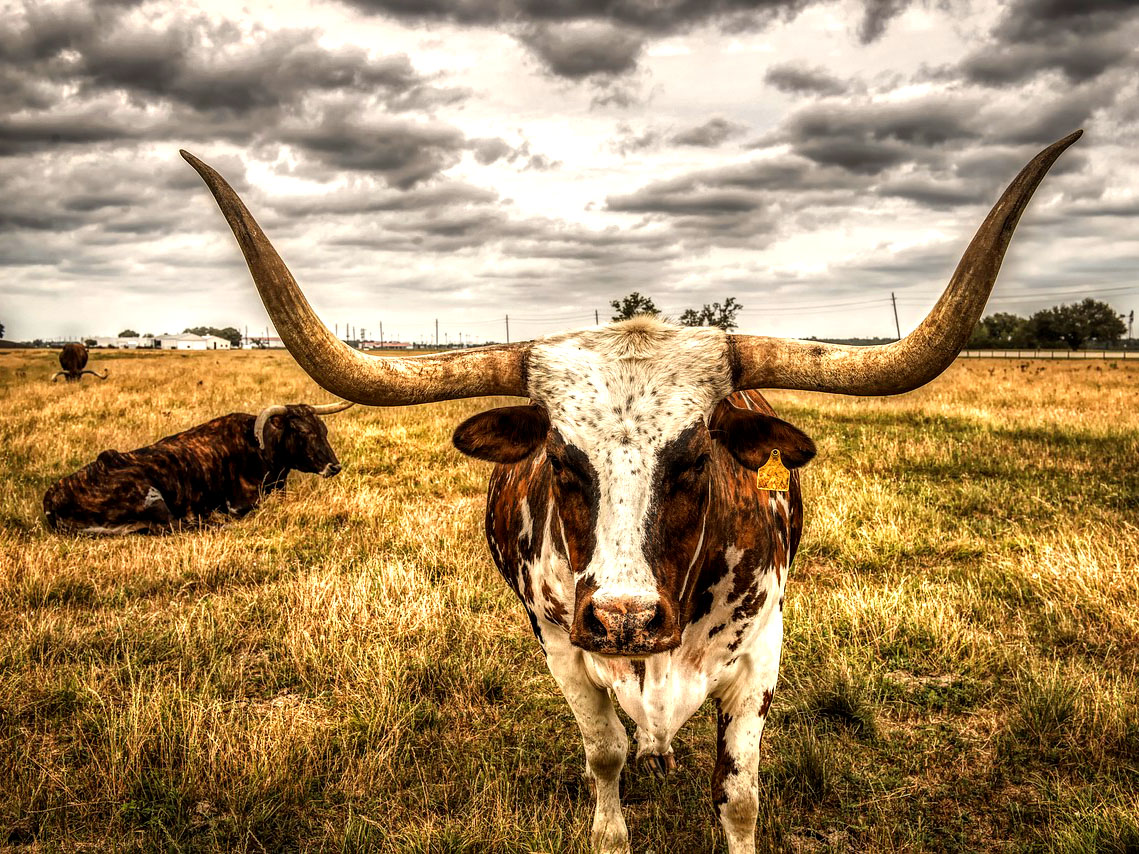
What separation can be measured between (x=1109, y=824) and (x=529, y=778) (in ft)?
8.48

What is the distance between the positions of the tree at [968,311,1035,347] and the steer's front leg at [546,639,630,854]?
101m

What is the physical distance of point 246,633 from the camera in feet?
16.5

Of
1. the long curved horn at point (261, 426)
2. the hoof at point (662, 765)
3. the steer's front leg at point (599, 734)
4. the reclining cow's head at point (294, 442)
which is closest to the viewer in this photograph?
the steer's front leg at point (599, 734)

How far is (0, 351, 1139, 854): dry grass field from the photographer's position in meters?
3.21

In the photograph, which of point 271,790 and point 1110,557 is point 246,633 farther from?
point 1110,557

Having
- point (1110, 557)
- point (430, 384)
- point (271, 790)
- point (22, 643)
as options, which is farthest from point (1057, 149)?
point (22, 643)

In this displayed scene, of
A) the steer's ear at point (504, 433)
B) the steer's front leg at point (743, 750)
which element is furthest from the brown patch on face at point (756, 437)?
the steer's front leg at point (743, 750)

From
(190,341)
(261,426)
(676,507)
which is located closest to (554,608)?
(676,507)

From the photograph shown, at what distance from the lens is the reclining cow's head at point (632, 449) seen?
2.17 metres

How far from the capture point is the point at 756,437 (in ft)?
9.05

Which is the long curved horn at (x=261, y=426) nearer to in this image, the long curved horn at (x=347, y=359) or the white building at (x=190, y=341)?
the long curved horn at (x=347, y=359)

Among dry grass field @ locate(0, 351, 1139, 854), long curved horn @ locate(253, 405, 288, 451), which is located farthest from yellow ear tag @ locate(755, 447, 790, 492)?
long curved horn @ locate(253, 405, 288, 451)

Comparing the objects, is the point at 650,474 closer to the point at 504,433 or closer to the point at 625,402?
the point at 625,402

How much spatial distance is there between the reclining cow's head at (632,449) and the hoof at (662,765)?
129 centimetres
